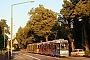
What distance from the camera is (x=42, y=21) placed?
95.9 m

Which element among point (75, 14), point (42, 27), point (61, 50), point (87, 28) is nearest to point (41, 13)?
point (42, 27)

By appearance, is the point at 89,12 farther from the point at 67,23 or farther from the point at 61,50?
the point at 67,23

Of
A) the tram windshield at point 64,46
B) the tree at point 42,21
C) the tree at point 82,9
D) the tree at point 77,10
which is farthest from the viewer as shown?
the tree at point 42,21

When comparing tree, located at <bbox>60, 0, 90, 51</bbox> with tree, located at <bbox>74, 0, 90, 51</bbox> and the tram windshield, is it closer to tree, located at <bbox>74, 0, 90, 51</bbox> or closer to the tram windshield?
tree, located at <bbox>74, 0, 90, 51</bbox>

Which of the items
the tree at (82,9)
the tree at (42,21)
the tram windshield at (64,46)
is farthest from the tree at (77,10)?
the tree at (42,21)

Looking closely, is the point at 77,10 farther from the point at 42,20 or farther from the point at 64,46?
the point at 42,20

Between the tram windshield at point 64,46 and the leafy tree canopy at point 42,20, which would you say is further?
the leafy tree canopy at point 42,20

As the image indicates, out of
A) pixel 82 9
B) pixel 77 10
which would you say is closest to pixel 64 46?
pixel 82 9

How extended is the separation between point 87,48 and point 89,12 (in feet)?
42.3

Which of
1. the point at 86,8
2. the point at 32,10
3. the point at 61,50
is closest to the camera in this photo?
the point at 61,50

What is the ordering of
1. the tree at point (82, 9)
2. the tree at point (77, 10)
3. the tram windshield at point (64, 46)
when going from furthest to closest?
the tree at point (77, 10)
the tree at point (82, 9)
the tram windshield at point (64, 46)

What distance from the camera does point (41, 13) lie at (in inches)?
3885

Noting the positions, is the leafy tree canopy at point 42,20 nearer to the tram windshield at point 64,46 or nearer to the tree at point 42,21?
the tree at point 42,21

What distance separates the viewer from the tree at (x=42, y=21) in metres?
95.4
